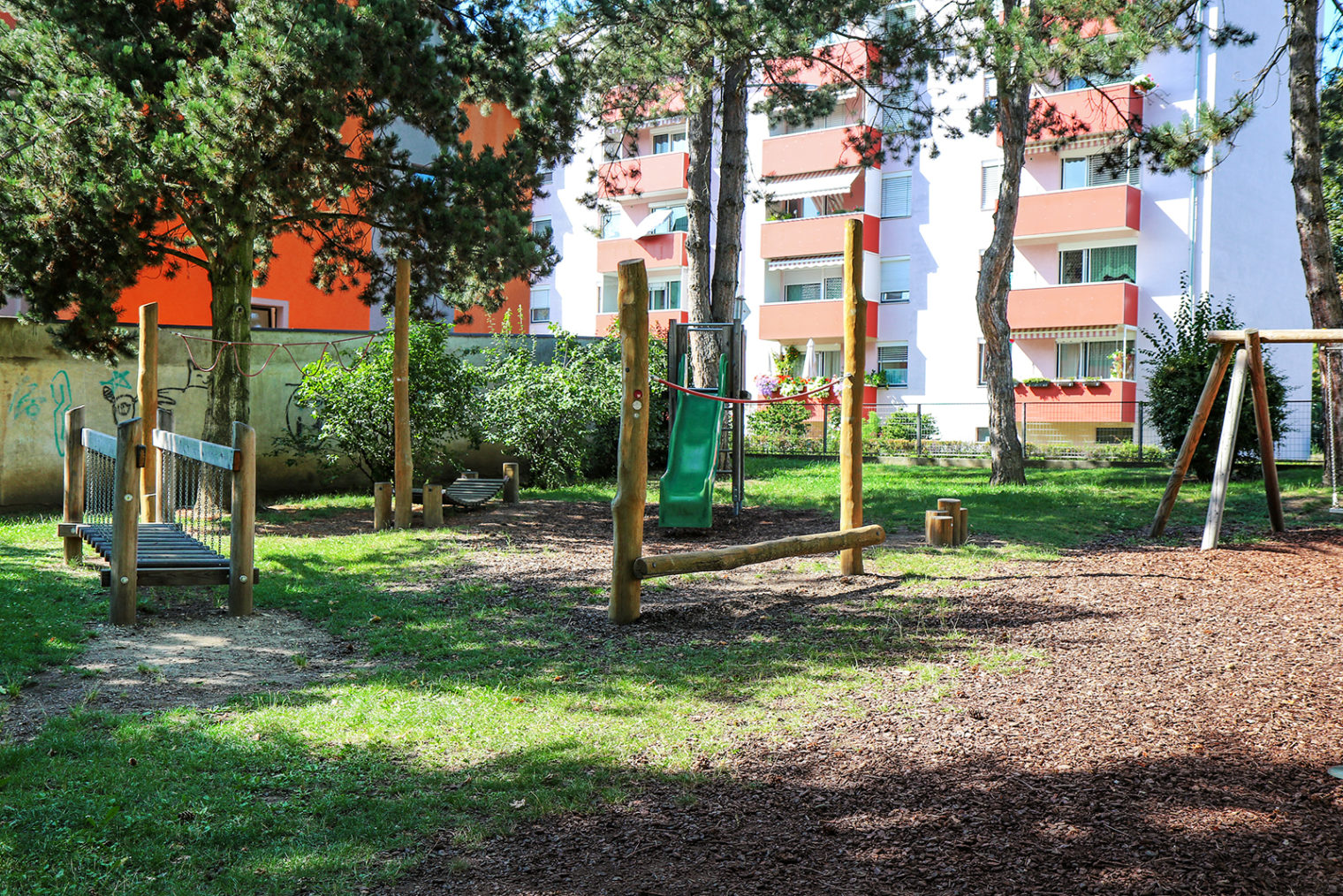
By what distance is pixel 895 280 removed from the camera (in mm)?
33062

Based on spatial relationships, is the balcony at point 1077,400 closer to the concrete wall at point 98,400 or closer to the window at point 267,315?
the window at point 267,315

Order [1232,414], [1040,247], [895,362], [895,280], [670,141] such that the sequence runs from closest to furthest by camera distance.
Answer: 1. [1232,414]
2. [1040,247]
3. [895,280]
4. [895,362]
5. [670,141]

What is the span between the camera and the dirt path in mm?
5109

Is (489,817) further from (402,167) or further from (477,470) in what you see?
(477,470)

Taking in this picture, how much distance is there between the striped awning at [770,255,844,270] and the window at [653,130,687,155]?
605cm

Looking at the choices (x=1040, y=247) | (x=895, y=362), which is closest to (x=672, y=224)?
(x=895, y=362)

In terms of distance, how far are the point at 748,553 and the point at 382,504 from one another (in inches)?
224

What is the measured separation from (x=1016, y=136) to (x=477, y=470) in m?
9.62

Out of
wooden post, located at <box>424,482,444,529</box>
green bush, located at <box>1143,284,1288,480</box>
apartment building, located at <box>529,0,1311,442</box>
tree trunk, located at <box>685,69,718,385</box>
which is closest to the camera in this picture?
wooden post, located at <box>424,482,444,529</box>

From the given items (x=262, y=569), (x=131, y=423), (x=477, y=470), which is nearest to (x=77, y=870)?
(x=131, y=423)

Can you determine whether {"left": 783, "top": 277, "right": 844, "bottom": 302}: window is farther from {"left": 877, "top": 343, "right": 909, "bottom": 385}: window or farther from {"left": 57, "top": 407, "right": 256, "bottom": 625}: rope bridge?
{"left": 57, "top": 407, "right": 256, "bottom": 625}: rope bridge

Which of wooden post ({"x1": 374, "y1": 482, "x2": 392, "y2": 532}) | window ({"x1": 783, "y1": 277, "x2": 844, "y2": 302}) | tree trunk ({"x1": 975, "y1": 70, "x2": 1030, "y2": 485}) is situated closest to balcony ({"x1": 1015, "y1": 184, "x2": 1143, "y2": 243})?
window ({"x1": 783, "y1": 277, "x2": 844, "y2": 302})

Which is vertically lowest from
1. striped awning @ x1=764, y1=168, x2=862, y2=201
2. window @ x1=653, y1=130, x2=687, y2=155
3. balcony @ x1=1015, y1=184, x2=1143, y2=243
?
balcony @ x1=1015, y1=184, x2=1143, y2=243

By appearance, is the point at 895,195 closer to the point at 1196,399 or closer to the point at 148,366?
A: the point at 1196,399
